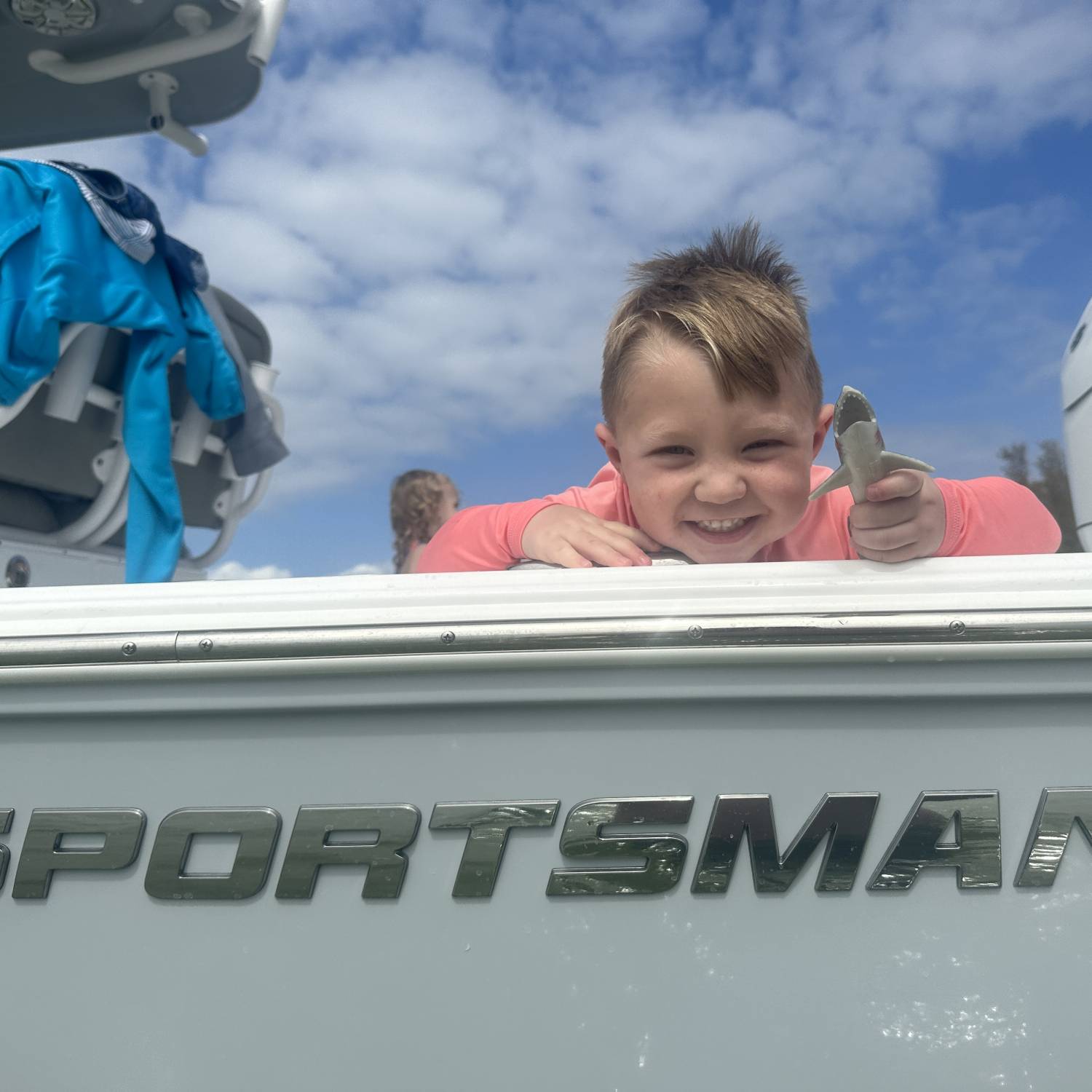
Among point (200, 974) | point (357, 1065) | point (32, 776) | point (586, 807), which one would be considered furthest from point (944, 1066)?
point (32, 776)

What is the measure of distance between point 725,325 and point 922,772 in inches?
21.1

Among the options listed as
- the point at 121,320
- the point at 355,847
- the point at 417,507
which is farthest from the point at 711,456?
the point at 417,507

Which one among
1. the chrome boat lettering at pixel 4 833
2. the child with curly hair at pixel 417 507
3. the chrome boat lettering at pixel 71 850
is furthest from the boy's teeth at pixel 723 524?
the child with curly hair at pixel 417 507

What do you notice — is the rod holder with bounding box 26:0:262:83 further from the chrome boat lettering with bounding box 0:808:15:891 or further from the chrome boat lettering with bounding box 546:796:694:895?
the chrome boat lettering with bounding box 546:796:694:895

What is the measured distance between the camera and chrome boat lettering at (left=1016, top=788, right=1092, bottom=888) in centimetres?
77

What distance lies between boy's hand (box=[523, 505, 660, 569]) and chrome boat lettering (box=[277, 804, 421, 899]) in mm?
335

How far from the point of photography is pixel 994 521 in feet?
3.25

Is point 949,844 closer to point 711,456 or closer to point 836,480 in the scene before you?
point 836,480

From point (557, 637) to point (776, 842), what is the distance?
0.86 ft

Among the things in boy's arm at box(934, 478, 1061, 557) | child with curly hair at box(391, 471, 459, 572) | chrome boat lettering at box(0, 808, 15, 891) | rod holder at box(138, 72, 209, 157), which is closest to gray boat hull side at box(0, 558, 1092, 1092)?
chrome boat lettering at box(0, 808, 15, 891)

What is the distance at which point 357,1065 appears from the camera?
80 centimetres

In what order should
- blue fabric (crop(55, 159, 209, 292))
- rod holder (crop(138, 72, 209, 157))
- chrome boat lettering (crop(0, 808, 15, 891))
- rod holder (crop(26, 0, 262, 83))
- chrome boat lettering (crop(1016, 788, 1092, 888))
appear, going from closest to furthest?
chrome boat lettering (crop(1016, 788, 1092, 888)), chrome boat lettering (crop(0, 808, 15, 891)), blue fabric (crop(55, 159, 209, 292)), rod holder (crop(26, 0, 262, 83)), rod holder (crop(138, 72, 209, 157))

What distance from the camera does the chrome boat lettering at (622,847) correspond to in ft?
2.62

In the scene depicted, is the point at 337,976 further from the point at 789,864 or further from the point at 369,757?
the point at 789,864
